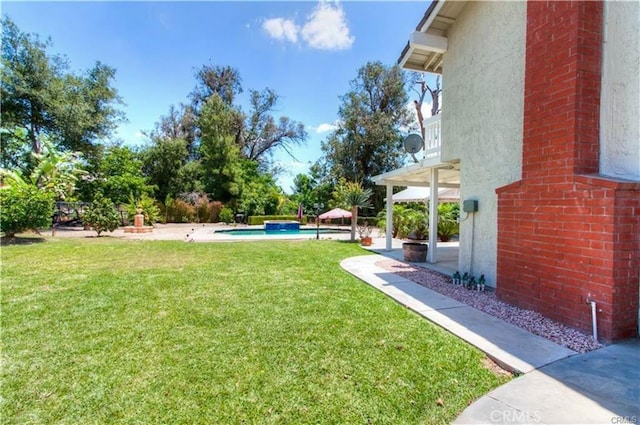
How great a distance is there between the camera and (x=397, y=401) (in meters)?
3.17

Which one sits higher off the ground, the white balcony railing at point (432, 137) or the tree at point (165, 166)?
the tree at point (165, 166)

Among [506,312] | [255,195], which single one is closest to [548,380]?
[506,312]

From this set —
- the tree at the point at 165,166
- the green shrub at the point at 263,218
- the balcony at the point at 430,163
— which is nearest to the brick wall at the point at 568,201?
the balcony at the point at 430,163

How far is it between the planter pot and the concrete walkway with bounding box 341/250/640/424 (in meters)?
5.22

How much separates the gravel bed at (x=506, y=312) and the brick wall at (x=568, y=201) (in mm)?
179

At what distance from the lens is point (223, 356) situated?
4082 millimetres

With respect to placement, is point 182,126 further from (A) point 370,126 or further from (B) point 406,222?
(B) point 406,222

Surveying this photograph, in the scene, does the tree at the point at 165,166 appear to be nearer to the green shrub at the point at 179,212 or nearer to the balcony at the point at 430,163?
the green shrub at the point at 179,212

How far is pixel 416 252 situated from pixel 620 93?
6.85 meters

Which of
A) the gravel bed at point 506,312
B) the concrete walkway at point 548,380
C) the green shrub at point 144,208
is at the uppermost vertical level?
the green shrub at point 144,208

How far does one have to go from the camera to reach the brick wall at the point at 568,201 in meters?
4.37

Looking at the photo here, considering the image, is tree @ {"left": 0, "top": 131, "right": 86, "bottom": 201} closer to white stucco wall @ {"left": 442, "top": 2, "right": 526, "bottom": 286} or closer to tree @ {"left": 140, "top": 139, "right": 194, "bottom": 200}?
tree @ {"left": 140, "top": 139, "right": 194, "bottom": 200}

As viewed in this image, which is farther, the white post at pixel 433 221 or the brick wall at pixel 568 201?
the white post at pixel 433 221

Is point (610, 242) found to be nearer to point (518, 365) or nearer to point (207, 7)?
point (518, 365)
